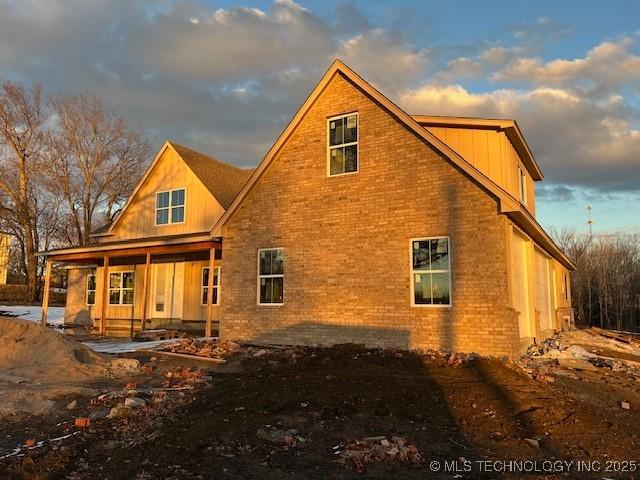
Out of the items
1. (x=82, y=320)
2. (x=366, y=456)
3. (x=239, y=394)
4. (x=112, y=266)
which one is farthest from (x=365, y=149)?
(x=82, y=320)

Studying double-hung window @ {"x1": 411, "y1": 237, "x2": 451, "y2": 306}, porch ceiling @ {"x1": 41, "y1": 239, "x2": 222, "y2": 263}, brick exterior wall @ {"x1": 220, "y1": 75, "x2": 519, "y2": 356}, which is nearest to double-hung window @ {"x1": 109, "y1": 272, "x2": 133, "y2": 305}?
porch ceiling @ {"x1": 41, "y1": 239, "x2": 222, "y2": 263}

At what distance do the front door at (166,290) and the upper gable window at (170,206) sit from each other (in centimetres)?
187

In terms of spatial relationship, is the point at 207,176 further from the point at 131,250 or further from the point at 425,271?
the point at 425,271

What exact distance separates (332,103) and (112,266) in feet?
44.8

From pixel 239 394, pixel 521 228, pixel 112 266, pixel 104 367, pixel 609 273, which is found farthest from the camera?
pixel 609 273

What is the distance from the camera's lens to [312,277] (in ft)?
45.2

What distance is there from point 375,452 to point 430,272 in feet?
22.2

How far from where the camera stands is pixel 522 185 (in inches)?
694

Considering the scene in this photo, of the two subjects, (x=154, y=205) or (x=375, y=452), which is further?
(x=154, y=205)

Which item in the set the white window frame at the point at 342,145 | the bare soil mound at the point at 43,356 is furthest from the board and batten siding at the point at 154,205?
the bare soil mound at the point at 43,356

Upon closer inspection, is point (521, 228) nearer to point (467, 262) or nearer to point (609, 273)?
point (467, 262)

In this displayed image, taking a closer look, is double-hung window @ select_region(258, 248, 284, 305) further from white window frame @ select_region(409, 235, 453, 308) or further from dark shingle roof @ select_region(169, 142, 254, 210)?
dark shingle roof @ select_region(169, 142, 254, 210)

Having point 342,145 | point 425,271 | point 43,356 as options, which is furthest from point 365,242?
point 43,356

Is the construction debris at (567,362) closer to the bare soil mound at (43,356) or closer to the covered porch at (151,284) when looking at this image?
the bare soil mound at (43,356)
